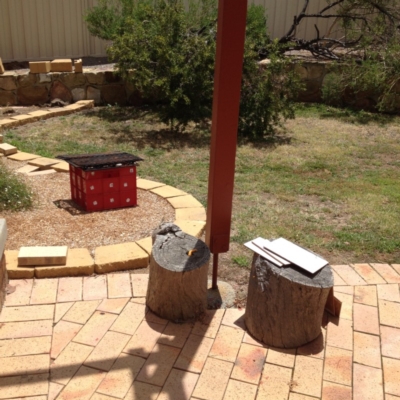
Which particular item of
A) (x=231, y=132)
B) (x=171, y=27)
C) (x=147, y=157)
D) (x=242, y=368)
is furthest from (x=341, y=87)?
(x=242, y=368)

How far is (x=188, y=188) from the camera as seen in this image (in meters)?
5.46

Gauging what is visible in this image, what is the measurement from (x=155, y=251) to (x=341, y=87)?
280 inches

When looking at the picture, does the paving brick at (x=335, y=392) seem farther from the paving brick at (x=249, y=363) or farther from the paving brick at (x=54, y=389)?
the paving brick at (x=54, y=389)

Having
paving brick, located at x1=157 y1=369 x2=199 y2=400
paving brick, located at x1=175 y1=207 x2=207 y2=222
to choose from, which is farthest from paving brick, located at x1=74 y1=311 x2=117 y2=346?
paving brick, located at x1=175 y1=207 x2=207 y2=222

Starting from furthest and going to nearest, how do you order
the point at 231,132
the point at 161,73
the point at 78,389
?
the point at 161,73, the point at 231,132, the point at 78,389

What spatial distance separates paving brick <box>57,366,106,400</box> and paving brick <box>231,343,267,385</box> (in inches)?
29.9

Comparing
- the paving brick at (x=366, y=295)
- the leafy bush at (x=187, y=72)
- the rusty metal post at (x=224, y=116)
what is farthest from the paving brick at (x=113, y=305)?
the leafy bush at (x=187, y=72)

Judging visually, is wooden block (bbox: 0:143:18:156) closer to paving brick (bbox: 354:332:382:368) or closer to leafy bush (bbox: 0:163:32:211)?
leafy bush (bbox: 0:163:32:211)

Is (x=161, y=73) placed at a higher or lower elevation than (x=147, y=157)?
higher

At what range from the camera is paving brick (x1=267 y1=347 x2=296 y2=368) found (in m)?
2.91

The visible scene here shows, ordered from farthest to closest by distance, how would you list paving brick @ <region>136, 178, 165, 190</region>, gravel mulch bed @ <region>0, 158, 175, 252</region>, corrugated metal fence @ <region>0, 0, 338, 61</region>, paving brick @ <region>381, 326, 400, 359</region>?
corrugated metal fence @ <region>0, 0, 338, 61</region>
paving brick @ <region>136, 178, 165, 190</region>
gravel mulch bed @ <region>0, 158, 175, 252</region>
paving brick @ <region>381, 326, 400, 359</region>

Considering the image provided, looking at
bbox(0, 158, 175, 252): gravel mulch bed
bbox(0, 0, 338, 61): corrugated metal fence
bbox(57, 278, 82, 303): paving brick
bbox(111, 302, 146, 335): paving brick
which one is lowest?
bbox(111, 302, 146, 335): paving brick

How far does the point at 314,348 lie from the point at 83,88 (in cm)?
723

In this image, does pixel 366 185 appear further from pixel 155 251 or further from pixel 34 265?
pixel 34 265
